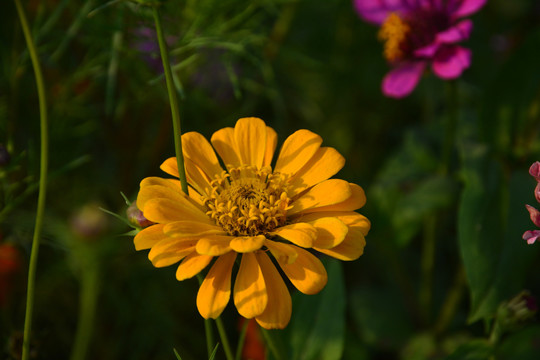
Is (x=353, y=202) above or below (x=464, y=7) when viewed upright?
below

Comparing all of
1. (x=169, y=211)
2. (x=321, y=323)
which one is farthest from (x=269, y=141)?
(x=321, y=323)

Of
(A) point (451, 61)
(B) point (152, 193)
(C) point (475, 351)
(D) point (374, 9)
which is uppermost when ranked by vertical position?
(D) point (374, 9)

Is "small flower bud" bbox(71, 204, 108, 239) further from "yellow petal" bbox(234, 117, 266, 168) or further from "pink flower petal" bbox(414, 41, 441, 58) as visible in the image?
"pink flower petal" bbox(414, 41, 441, 58)

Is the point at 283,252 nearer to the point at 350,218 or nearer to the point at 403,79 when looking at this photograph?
the point at 350,218

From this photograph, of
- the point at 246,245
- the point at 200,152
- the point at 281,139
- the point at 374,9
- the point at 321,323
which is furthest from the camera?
the point at 281,139

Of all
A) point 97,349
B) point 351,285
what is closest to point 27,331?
point 97,349

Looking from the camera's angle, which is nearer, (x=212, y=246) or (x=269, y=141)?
(x=212, y=246)

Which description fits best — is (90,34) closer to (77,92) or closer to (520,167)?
(77,92)
